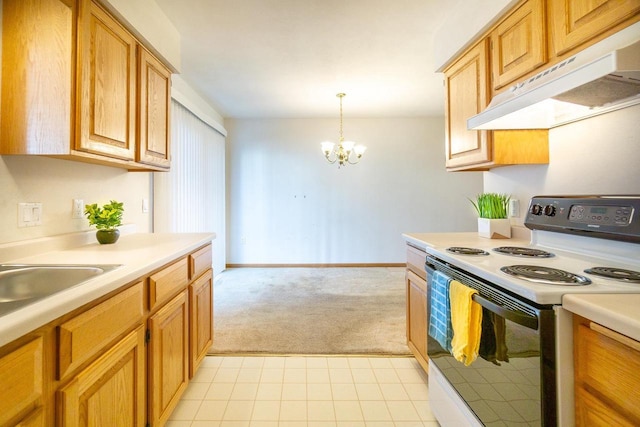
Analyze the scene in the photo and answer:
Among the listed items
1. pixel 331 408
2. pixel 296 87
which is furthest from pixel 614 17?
pixel 296 87

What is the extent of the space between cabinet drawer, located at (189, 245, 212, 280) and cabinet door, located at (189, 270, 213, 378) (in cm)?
4

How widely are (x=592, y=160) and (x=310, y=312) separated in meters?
2.47

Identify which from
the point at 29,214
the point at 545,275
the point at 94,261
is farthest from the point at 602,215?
the point at 29,214

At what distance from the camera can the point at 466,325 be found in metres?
1.11

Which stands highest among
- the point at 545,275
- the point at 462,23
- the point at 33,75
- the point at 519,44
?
the point at 462,23

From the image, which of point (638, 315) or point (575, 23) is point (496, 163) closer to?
point (575, 23)

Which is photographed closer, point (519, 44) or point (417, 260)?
point (519, 44)

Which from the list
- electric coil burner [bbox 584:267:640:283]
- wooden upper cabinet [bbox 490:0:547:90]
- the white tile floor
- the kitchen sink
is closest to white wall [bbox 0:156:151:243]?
the kitchen sink

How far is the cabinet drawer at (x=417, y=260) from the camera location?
1.76 metres

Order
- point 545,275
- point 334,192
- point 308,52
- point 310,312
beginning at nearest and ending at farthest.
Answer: point 545,275 → point 308,52 → point 310,312 → point 334,192

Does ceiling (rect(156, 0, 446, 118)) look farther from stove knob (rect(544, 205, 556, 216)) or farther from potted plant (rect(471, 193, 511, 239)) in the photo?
stove knob (rect(544, 205, 556, 216))

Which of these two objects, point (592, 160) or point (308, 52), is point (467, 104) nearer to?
point (592, 160)

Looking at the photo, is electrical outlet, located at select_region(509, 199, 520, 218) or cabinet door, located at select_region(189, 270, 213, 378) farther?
electrical outlet, located at select_region(509, 199, 520, 218)

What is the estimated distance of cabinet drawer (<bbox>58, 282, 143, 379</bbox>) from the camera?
2.58 ft
